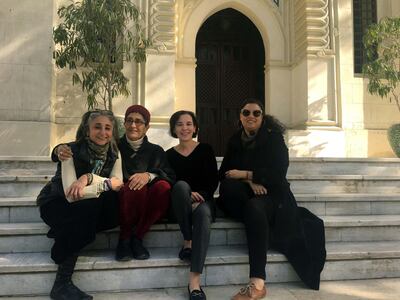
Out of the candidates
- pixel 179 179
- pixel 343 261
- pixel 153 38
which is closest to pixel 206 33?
pixel 153 38

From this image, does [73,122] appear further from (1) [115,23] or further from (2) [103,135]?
(2) [103,135]

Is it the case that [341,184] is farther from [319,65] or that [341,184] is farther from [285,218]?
[319,65]

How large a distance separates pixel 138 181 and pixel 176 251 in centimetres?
73

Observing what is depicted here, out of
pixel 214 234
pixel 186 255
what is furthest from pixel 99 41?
pixel 186 255

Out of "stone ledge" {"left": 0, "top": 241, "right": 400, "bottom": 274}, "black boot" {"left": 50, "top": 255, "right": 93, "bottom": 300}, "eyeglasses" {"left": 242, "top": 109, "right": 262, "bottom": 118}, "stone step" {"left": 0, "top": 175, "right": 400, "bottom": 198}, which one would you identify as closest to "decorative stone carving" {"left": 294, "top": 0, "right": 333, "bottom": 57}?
"stone step" {"left": 0, "top": 175, "right": 400, "bottom": 198}

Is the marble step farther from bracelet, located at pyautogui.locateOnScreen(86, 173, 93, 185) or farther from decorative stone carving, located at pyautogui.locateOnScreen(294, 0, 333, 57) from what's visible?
decorative stone carving, located at pyautogui.locateOnScreen(294, 0, 333, 57)

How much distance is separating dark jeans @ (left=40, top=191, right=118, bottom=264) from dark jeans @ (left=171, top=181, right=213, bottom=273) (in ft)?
1.61

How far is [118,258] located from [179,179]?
0.86 metres

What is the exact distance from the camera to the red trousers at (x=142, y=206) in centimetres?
306

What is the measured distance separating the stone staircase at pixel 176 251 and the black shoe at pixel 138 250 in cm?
5

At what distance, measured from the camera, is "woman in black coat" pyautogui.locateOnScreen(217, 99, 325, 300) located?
303 cm

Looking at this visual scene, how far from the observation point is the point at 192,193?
326cm

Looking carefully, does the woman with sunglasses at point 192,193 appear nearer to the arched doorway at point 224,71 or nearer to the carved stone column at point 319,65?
the carved stone column at point 319,65

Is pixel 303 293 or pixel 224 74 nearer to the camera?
pixel 303 293
